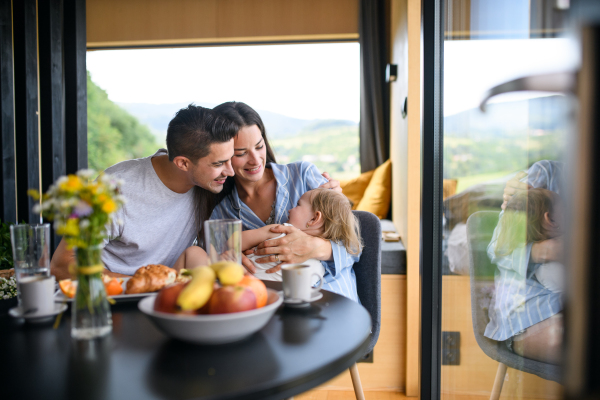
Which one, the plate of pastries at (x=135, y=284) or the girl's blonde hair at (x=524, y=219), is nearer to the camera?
the girl's blonde hair at (x=524, y=219)

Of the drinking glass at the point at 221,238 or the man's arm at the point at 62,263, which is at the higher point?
the drinking glass at the point at 221,238

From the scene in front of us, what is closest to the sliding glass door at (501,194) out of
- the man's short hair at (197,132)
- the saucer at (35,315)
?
the man's short hair at (197,132)

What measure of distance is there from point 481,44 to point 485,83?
12cm

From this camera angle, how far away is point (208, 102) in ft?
14.8

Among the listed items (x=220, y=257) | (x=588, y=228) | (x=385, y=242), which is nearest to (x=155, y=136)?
(x=385, y=242)

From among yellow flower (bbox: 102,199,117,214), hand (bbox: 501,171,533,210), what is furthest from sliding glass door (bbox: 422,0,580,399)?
yellow flower (bbox: 102,199,117,214)

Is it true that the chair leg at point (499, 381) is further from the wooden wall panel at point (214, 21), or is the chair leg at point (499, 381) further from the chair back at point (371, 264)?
the wooden wall panel at point (214, 21)

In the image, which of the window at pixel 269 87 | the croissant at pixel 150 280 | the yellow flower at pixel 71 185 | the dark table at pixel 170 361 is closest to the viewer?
the dark table at pixel 170 361

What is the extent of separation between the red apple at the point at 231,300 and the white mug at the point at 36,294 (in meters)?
0.39

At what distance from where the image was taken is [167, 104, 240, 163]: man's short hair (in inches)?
73.4

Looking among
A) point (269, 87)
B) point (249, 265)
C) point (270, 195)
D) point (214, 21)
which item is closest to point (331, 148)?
point (269, 87)

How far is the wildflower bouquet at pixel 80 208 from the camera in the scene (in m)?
0.76

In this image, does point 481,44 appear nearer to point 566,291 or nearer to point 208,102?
point 566,291

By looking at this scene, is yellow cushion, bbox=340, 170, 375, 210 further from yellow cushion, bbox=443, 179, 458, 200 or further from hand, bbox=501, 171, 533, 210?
hand, bbox=501, 171, 533, 210
